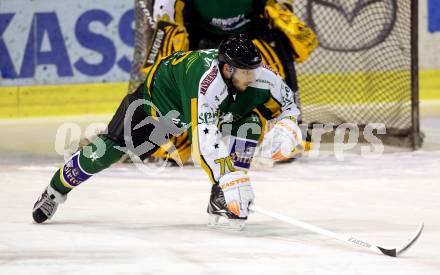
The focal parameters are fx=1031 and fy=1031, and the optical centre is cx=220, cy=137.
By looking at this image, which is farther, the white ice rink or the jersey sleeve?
the jersey sleeve

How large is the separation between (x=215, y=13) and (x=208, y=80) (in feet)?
7.13

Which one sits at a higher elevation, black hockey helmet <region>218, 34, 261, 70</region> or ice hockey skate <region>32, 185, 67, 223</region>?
black hockey helmet <region>218, 34, 261, 70</region>

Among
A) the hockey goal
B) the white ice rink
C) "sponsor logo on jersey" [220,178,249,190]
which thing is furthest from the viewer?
the hockey goal

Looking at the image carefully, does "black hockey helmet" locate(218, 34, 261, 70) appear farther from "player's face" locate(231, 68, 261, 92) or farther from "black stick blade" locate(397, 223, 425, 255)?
"black stick blade" locate(397, 223, 425, 255)

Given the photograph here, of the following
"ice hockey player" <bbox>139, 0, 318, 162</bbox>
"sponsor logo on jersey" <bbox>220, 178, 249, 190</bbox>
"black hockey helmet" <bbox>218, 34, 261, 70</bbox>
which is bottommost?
"sponsor logo on jersey" <bbox>220, 178, 249, 190</bbox>

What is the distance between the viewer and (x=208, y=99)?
365 cm

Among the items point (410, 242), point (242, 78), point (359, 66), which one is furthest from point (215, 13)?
point (410, 242)

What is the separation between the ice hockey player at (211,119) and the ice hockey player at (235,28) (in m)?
1.58

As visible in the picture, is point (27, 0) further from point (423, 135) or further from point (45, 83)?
point (423, 135)

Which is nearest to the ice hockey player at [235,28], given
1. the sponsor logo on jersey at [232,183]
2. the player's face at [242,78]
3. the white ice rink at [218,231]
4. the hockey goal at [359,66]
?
the white ice rink at [218,231]

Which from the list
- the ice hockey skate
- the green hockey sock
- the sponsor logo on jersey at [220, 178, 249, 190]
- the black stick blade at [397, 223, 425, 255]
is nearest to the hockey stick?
the black stick blade at [397, 223, 425, 255]

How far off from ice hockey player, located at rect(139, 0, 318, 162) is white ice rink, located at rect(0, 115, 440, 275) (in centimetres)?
57

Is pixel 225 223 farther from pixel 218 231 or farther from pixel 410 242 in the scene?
pixel 410 242

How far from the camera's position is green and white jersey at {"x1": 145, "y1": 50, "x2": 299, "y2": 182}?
143 inches
